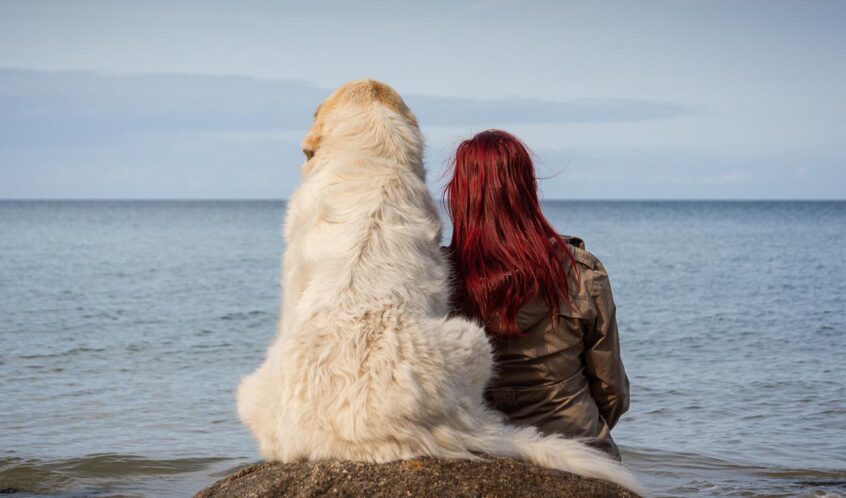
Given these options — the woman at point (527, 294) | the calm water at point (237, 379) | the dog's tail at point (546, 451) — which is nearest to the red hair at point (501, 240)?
the woman at point (527, 294)

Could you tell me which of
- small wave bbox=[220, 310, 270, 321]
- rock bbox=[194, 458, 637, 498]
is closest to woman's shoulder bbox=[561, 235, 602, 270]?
rock bbox=[194, 458, 637, 498]

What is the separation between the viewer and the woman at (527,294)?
11.8 ft

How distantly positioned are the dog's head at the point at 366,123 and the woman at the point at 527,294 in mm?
300

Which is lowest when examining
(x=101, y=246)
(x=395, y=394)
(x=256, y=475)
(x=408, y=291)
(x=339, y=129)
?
(x=101, y=246)

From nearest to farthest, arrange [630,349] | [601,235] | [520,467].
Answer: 1. [520,467]
2. [630,349]
3. [601,235]

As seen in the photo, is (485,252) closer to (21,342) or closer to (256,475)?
(256,475)

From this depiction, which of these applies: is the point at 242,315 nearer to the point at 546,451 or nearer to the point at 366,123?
the point at 366,123

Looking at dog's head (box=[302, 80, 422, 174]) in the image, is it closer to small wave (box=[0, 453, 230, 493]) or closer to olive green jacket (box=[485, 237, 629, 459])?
olive green jacket (box=[485, 237, 629, 459])

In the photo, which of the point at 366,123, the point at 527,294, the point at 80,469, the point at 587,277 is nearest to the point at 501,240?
the point at 527,294

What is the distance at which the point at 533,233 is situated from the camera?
3.62m

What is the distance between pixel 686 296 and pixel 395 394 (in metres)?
19.5

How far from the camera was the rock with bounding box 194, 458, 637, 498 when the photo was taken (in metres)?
3.00

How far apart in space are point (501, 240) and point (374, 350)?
95cm

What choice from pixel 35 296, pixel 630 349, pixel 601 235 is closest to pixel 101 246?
pixel 35 296
